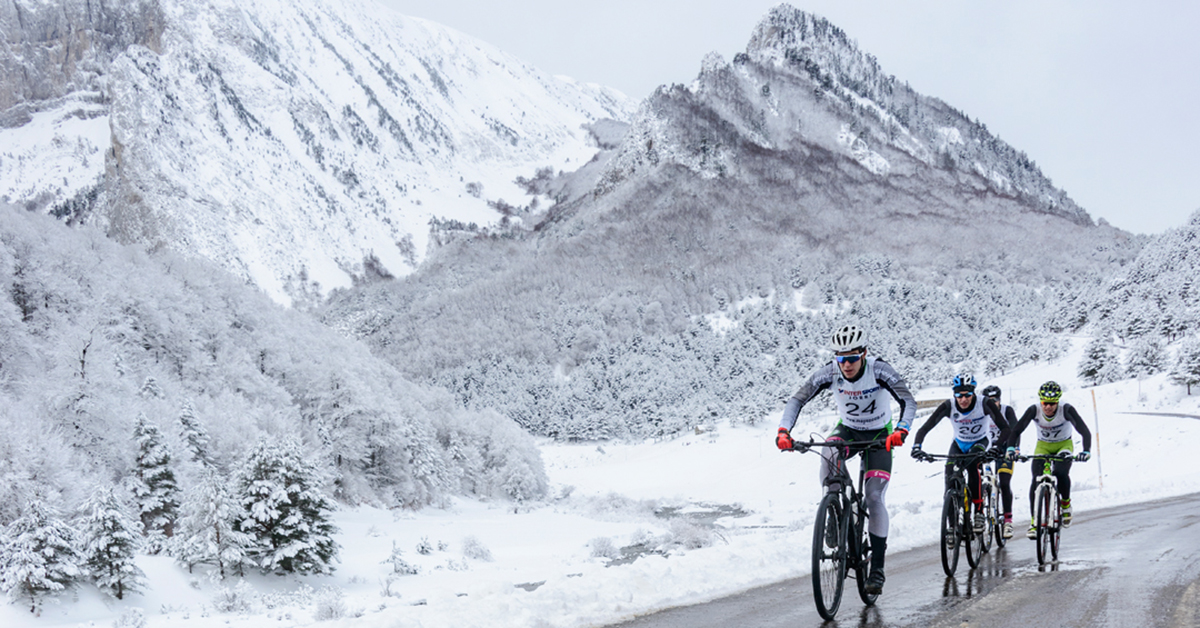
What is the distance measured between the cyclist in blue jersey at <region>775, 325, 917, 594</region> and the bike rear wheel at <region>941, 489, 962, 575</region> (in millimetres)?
1957

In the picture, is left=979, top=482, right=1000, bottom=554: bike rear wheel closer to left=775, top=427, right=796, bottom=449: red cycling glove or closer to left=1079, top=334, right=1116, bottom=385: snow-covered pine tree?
left=775, top=427, right=796, bottom=449: red cycling glove

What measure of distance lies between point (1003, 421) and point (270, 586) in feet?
59.8

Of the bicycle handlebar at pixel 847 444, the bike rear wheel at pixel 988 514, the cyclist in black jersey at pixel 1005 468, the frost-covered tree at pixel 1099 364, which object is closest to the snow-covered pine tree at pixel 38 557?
the bicycle handlebar at pixel 847 444

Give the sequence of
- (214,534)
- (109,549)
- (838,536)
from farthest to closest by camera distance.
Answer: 1. (214,534)
2. (109,549)
3. (838,536)

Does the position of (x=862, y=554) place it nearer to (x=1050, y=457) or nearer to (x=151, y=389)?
(x=1050, y=457)

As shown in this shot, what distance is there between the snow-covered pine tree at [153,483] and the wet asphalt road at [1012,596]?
2267 cm

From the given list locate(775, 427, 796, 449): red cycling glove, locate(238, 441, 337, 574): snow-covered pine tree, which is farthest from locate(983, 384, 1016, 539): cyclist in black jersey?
locate(238, 441, 337, 574): snow-covered pine tree

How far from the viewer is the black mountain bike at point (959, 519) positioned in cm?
841

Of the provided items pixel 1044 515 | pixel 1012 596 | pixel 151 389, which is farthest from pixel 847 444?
pixel 151 389

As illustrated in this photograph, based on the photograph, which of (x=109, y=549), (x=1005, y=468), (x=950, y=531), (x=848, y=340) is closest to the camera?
(x=848, y=340)

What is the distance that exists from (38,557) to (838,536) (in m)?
15.0

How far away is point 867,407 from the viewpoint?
22.6 feet

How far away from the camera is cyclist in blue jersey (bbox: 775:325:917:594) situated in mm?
6652

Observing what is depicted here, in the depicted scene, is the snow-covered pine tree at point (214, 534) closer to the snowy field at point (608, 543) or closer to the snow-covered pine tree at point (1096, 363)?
the snowy field at point (608, 543)
